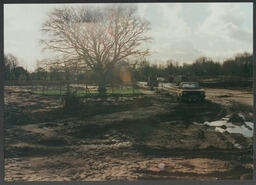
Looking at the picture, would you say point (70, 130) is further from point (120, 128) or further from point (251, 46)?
point (251, 46)

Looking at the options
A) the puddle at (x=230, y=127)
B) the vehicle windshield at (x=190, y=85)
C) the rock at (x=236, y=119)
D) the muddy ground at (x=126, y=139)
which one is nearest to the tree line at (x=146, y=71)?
the vehicle windshield at (x=190, y=85)

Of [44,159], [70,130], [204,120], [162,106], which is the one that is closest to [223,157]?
[204,120]

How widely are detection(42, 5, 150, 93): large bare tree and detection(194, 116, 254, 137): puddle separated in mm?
2106

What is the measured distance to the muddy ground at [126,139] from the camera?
4.34 meters

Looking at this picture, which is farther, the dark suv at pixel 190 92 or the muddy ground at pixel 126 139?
the dark suv at pixel 190 92

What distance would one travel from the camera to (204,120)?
4781mm

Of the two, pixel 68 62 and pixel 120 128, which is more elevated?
pixel 68 62

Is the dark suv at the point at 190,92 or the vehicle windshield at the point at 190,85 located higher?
the vehicle windshield at the point at 190,85

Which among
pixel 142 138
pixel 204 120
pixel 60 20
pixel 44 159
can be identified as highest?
pixel 60 20

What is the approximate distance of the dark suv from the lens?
4.82 meters

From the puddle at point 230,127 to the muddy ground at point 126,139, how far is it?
0.03 m

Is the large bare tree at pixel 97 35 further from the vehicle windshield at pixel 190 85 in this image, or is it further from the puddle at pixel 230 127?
the puddle at pixel 230 127

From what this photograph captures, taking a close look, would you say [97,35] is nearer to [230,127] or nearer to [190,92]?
[190,92]

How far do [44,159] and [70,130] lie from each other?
738 millimetres
